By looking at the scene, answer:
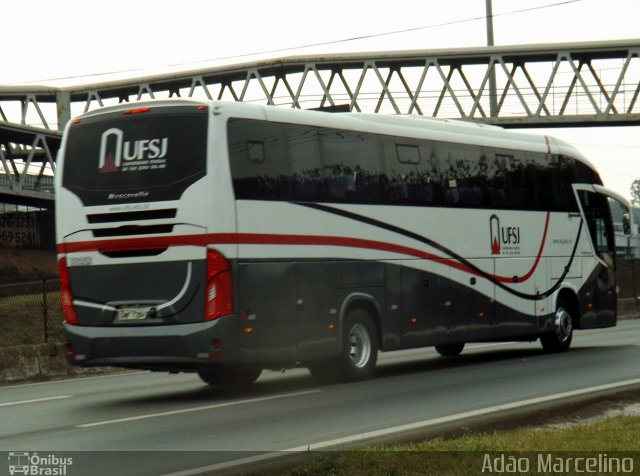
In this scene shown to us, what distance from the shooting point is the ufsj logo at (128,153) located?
14.5m

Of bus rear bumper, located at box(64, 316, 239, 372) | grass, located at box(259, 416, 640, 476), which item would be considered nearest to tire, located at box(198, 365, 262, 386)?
bus rear bumper, located at box(64, 316, 239, 372)

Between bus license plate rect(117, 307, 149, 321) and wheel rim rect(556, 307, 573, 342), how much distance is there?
9932 millimetres

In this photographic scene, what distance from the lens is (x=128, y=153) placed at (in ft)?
48.1

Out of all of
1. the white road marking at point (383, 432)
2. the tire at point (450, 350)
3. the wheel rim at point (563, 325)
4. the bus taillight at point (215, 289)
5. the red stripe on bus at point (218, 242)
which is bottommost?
the tire at point (450, 350)

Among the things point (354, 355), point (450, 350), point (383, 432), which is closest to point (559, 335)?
point (450, 350)

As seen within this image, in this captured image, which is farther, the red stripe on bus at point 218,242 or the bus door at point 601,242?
the bus door at point 601,242

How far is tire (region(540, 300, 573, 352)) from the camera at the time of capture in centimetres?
2186

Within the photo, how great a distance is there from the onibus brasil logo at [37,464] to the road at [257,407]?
0.29 ft

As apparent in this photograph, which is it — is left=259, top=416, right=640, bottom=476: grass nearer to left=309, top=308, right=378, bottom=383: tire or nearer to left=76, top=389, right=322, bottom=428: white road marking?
left=76, top=389, right=322, bottom=428: white road marking

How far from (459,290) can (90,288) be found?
21.9 feet

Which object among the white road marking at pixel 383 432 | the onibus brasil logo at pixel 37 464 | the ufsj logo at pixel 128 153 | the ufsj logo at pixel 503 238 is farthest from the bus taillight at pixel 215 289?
the ufsj logo at pixel 503 238

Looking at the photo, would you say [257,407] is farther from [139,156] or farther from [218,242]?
[139,156]

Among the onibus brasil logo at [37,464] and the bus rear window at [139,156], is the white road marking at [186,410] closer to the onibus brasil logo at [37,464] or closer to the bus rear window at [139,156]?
the onibus brasil logo at [37,464]

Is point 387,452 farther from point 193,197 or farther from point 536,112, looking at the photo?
point 536,112
